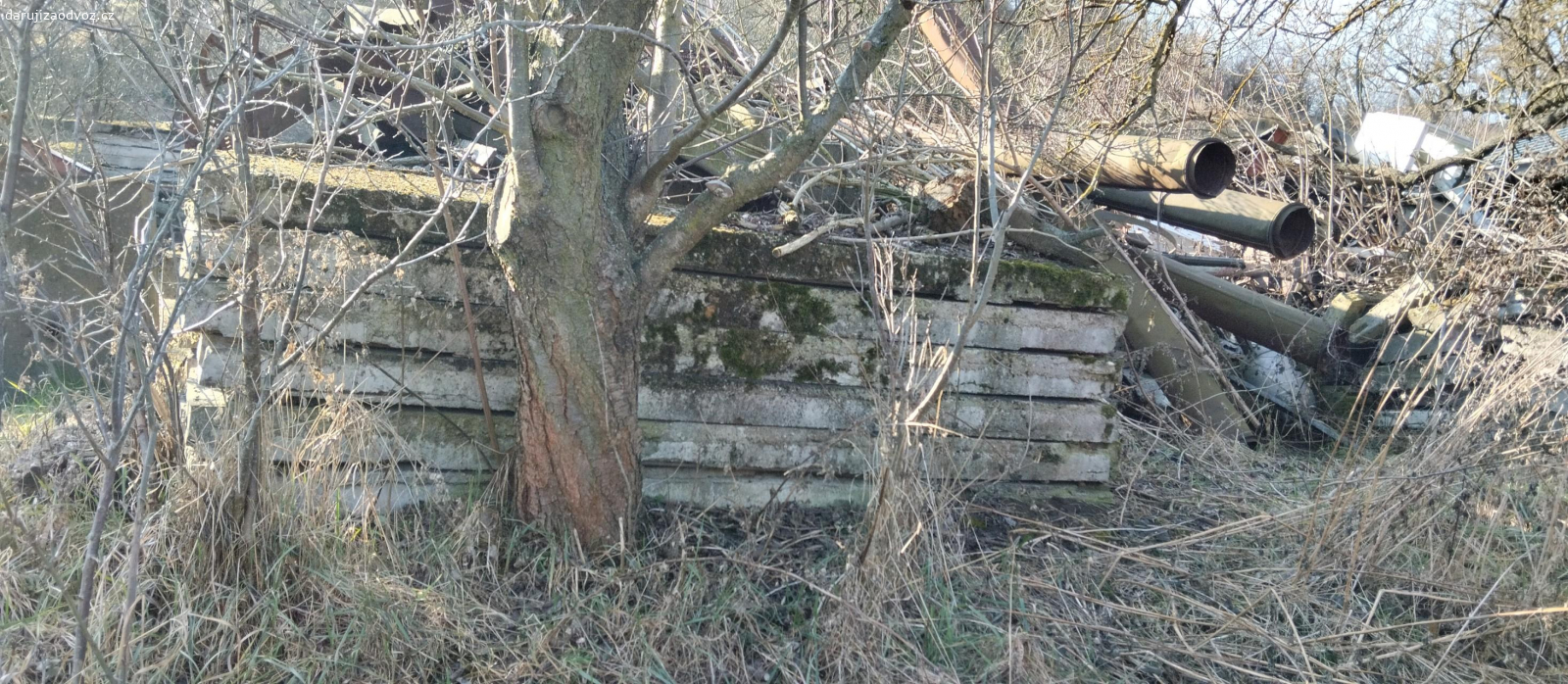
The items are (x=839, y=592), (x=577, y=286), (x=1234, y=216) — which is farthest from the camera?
(x=1234, y=216)

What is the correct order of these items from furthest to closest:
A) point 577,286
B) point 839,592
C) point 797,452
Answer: point 797,452 → point 839,592 → point 577,286

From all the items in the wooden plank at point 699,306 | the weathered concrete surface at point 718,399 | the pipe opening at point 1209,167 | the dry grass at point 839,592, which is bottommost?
the dry grass at point 839,592

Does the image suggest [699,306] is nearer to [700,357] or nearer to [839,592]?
[700,357]

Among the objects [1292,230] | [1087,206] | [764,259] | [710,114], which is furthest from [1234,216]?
[710,114]

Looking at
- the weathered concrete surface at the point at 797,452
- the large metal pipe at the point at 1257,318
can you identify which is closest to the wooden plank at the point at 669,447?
the weathered concrete surface at the point at 797,452

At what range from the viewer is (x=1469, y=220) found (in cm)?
616

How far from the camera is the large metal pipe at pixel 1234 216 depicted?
539cm

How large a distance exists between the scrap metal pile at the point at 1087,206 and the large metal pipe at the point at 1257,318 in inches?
0.5

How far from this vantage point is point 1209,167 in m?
4.53

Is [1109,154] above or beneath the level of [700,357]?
above

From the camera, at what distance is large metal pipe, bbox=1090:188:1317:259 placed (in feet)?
17.7

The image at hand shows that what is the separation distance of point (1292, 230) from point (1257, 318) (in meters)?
1.07

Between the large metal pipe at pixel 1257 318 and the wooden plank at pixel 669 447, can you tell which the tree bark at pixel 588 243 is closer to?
the wooden plank at pixel 669 447

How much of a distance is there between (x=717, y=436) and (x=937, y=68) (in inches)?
97.8
